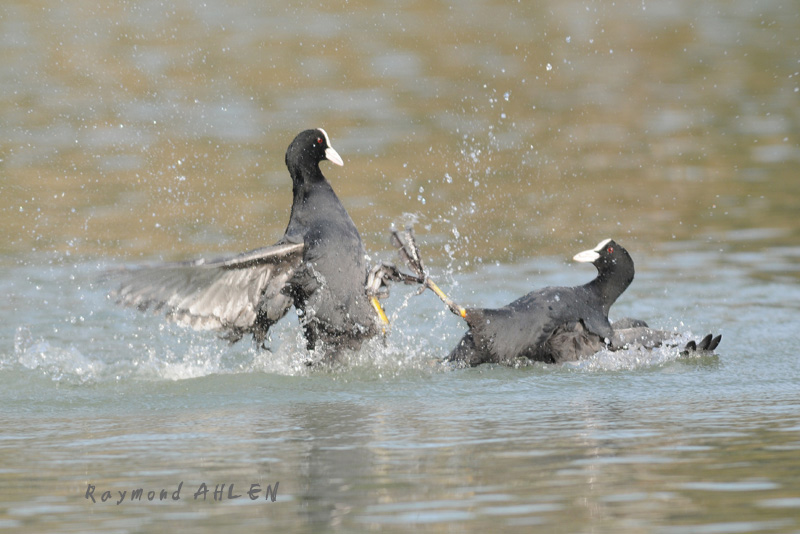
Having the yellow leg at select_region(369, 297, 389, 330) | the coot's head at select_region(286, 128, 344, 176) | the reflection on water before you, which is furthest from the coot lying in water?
the coot's head at select_region(286, 128, 344, 176)

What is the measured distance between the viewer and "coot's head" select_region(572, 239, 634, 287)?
5.95 meters

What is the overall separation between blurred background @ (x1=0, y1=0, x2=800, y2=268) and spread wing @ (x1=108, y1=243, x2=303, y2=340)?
265 centimetres

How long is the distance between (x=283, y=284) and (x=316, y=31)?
11390 mm

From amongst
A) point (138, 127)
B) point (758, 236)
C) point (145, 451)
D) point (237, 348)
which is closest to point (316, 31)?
point (138, 127)

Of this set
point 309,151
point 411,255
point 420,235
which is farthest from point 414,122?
point 411,255

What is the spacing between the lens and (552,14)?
1823 centimetres

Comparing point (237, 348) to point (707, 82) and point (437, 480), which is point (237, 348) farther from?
point (707, 82)

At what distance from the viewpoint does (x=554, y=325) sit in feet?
18.5

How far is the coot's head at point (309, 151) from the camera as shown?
6.05m

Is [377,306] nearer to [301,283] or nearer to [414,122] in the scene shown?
[301,283]
